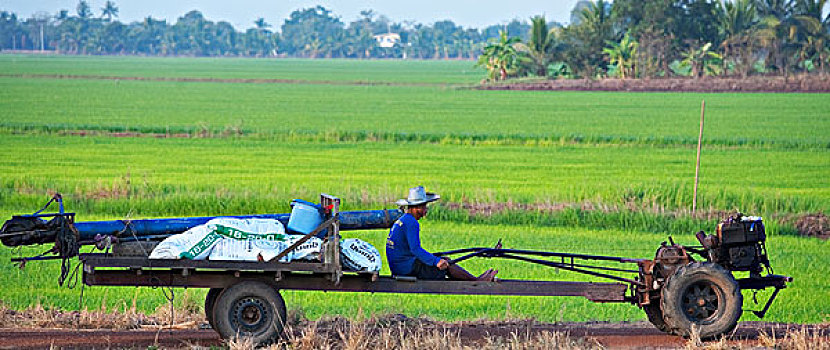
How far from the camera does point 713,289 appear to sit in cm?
809

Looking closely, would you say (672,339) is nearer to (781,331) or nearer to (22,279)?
(781,331)

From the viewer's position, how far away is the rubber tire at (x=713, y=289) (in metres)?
7.98

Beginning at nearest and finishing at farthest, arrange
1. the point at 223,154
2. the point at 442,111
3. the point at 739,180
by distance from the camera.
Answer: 1. the point at 739,180
2. the point at 223,154
3. the point at 442,111

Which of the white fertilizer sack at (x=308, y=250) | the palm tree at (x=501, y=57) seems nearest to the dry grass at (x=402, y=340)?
the white fertilizer sack at (x=308, y=250)

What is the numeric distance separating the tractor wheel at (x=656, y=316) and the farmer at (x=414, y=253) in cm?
143

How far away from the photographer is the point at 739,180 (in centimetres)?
2327

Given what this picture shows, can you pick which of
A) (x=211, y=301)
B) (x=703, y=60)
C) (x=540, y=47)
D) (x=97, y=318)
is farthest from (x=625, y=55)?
(x=211, y=301)

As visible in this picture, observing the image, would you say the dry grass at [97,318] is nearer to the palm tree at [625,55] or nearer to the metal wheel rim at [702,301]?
the metal wheel rim at [702,301]

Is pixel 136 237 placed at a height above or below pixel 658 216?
above

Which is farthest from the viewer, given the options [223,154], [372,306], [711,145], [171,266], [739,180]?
[711,145]

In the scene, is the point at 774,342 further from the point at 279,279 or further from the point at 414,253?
the point at 279,279

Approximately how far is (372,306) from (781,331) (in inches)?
155

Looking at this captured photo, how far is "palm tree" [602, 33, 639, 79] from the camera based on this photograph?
72.1 m

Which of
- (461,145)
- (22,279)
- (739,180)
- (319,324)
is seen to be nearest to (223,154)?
(461,145)
